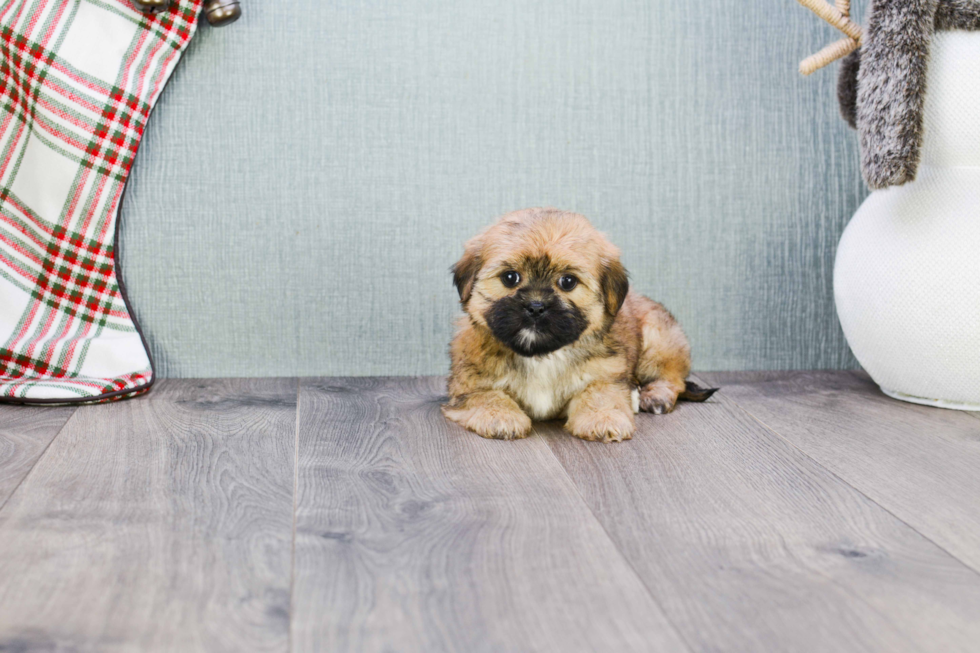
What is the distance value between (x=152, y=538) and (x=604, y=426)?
0.96 m

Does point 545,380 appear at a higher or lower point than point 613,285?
lower

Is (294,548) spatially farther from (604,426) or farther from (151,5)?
(151,5)

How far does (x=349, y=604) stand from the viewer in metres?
1.11

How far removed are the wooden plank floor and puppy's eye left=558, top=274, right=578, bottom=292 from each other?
333 mm

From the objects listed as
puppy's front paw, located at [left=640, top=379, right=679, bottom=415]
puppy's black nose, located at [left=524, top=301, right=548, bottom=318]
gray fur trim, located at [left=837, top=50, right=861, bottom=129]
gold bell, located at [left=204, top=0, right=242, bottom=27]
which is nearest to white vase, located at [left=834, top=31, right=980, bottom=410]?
gray fur trim, located at [left=837, top=50, right=861, bottom=129]

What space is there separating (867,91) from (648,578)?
4.60 ft

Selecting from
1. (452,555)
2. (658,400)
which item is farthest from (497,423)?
(452,555)

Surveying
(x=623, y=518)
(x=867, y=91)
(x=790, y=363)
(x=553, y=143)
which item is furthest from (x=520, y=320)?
(x=790, y=363)

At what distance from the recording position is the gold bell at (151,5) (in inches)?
86.2

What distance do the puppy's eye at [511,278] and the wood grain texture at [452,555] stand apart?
346 millimetres

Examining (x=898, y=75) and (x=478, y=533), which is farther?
(x=898, y=75)

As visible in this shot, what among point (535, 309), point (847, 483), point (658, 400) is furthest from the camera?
point (658, 400)

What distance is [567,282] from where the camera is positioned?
1.89 metres

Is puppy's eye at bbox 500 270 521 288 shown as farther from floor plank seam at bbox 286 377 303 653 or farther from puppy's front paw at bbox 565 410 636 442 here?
floor plank seam at bbox 286 377 303 653
